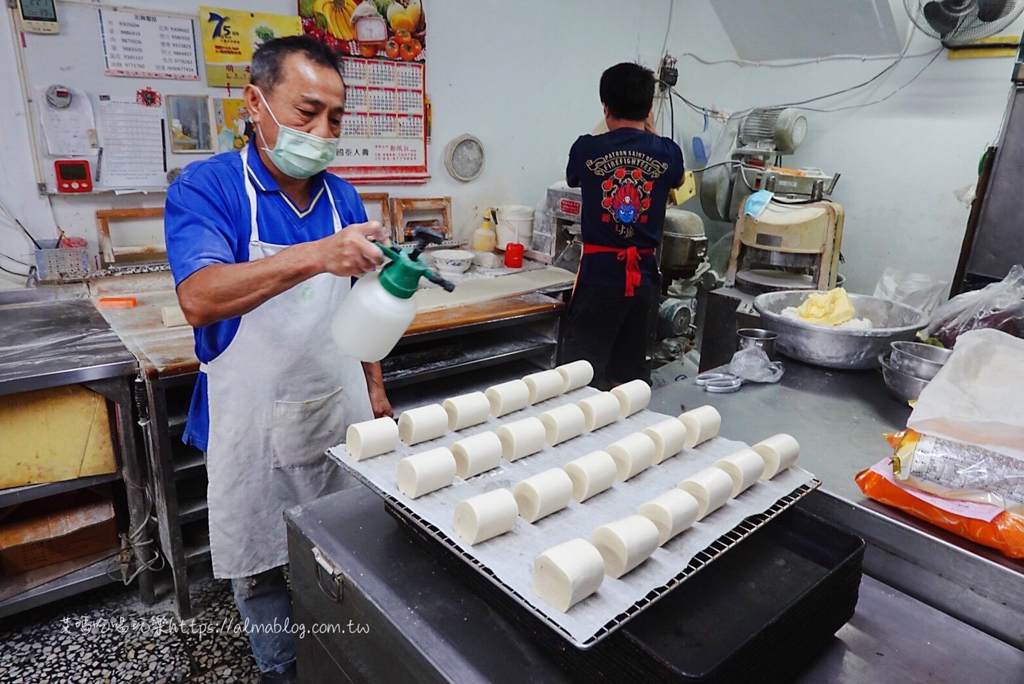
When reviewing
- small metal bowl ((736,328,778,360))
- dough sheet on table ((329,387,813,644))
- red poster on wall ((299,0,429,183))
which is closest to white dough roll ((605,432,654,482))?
dough sheet on table ((329,387,813,644))

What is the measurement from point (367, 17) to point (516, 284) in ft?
4.78

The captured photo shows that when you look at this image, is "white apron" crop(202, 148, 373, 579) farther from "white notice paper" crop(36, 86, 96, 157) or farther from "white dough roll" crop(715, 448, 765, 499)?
"white notice paper" crop(36, 86, 96, 157)

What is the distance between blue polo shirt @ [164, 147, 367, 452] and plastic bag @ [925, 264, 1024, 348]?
1.83 m

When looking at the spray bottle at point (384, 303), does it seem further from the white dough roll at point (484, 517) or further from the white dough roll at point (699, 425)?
the white dough roll at point (699, 425)

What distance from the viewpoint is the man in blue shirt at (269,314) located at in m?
1.40

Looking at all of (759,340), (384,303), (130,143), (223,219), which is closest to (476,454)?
(384,303)

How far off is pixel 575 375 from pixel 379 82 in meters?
2.30

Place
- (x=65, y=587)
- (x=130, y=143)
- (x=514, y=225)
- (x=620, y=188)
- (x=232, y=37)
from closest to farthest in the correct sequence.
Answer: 1. (x=65, y=587)
2. (x=130, y=143)
3. (x=232, y=37)
4. (x=620, y=188)
5. (x=514, y=225)

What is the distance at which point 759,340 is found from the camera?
198 cm

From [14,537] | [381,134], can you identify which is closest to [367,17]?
[381,134]

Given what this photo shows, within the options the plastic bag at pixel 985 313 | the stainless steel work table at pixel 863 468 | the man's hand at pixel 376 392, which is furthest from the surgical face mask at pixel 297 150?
the plastic bag at pixel 985 313

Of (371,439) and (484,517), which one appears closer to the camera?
(484,517)

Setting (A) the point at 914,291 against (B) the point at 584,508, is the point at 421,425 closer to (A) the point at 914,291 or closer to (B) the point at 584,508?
(B) the point at 584,508

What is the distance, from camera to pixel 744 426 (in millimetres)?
1631
